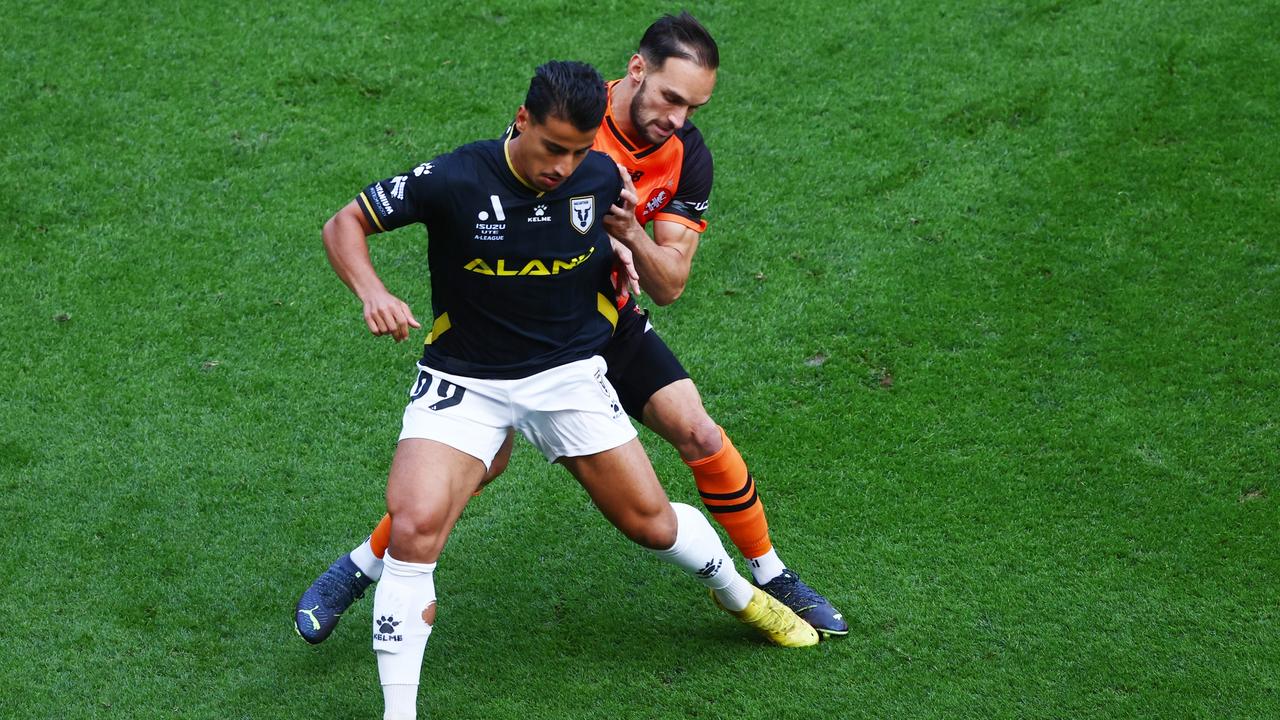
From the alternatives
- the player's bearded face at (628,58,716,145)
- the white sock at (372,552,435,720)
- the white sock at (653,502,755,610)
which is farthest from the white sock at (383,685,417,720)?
the player's bearded face at (628,58,716,145)

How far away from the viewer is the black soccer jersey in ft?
13.2

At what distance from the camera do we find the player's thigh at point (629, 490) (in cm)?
425

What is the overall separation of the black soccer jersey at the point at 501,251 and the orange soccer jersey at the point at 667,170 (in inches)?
13.0

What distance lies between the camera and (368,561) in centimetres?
474

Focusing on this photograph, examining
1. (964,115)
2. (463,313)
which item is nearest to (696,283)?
(964,115)

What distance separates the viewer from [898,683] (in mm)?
4512

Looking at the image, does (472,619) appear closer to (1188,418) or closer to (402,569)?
(402,569)

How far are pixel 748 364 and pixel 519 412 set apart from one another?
217 centimetres

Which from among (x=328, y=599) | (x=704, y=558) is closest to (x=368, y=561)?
(x=328, y=599)

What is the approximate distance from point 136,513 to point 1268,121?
6.24 meters

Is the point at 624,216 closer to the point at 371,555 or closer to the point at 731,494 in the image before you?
the point at 731,494

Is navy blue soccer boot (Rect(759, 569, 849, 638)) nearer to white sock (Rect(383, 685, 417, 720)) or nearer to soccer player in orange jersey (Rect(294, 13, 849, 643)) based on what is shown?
soccer player in orange jersey (Rect(294, 13, 849, 643))

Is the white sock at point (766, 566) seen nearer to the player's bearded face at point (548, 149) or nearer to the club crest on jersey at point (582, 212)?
the club crest on jersey at point (582, 212)

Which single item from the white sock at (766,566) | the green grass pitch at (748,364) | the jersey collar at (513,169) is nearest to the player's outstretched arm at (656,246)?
the jersey collar at (513,169)
